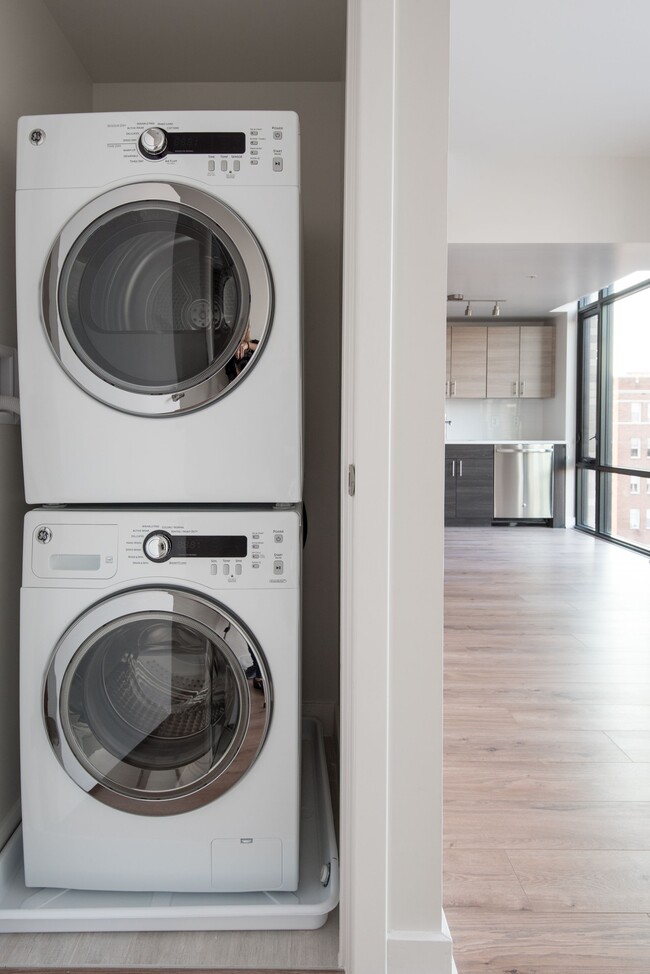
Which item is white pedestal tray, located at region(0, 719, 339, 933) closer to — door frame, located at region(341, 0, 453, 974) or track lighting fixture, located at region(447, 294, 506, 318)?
door frame, located at region(341, 0, 453, 974)

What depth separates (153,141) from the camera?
1499 millimetres

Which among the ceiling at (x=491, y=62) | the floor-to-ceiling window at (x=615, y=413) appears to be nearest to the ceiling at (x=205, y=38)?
the ceiling at (x=491, y=62)

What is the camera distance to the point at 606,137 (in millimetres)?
4285

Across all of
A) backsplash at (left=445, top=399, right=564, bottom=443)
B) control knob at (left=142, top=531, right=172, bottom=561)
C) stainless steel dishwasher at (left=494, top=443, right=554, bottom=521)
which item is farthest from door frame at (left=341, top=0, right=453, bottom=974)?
backsplash at (left=445, top=399, right=564, bottom=443)

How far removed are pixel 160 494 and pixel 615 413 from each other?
6.04 m

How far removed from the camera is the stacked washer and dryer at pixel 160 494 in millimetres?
1502

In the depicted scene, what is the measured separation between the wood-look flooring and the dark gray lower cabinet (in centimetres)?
325

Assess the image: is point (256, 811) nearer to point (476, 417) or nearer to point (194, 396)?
point (194, 396)

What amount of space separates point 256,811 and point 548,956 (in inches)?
25.0

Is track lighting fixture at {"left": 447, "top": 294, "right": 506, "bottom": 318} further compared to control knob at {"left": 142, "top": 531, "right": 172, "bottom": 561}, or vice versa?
track lighting fixture at {"left": 447, "top": 294, "right": 506, "bottom": 318}

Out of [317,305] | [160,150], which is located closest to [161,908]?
[160,150]

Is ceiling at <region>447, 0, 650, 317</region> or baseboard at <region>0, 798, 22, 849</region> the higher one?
ceiling at <region>447, 0, 650, 317</region>

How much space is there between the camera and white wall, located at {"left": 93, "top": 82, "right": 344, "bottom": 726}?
2311 mm

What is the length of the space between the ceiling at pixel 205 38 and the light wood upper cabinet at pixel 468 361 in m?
5.72
